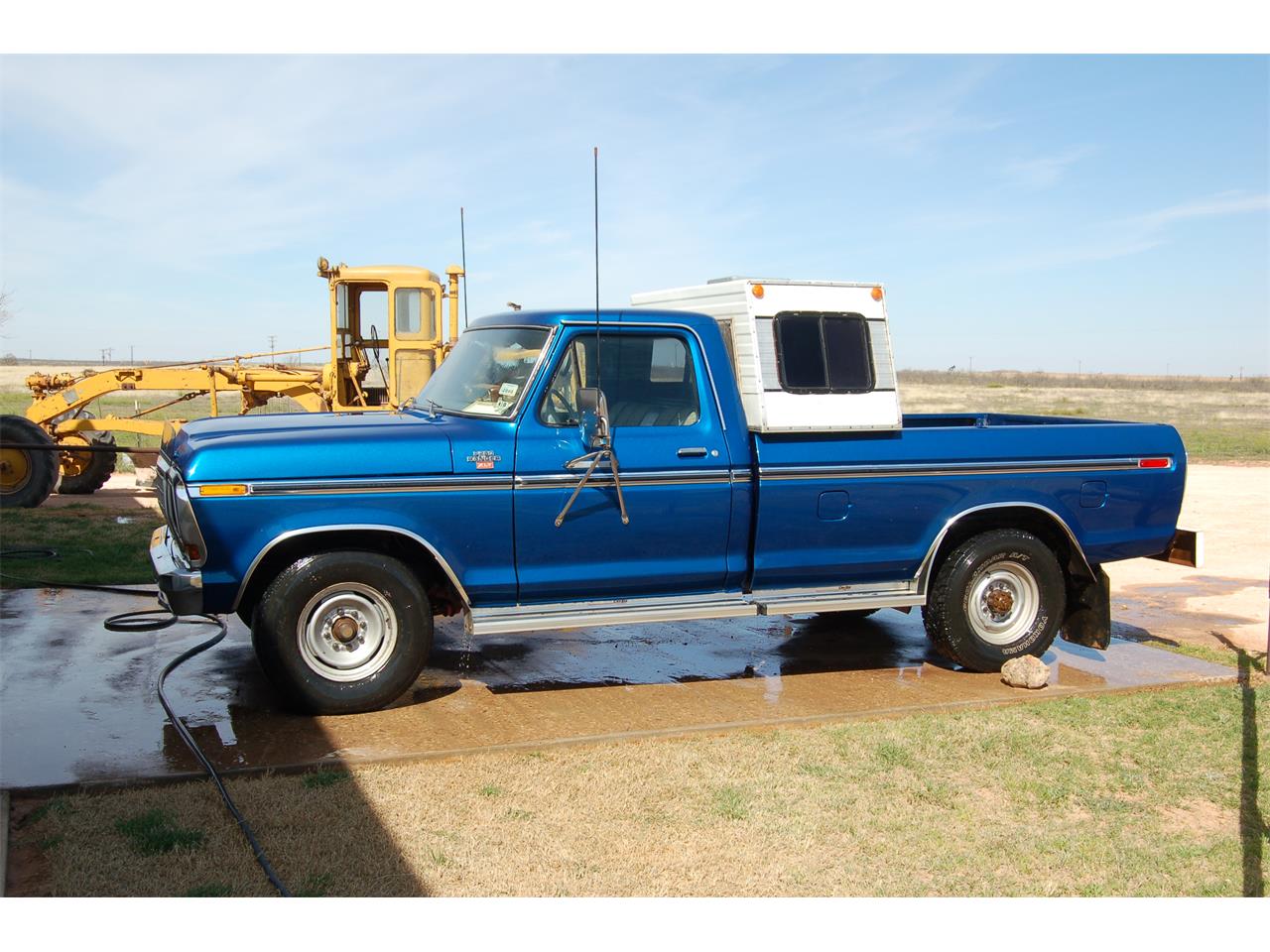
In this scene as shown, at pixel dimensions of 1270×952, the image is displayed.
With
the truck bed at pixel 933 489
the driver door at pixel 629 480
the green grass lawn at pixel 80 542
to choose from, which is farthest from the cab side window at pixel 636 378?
the green grass lawn at pixel 80 542

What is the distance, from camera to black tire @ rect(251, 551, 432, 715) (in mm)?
5844

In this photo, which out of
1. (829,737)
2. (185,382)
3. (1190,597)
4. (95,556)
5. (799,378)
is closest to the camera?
(829,737)

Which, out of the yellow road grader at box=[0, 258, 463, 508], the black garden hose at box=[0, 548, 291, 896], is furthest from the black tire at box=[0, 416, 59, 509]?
the black garden hose at box=[0, 548, 291, 896]

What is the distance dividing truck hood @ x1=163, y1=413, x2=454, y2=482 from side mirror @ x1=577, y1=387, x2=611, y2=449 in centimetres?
75

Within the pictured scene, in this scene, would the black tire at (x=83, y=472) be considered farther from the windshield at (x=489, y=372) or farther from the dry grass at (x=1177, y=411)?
the dry grass at (x=1177, y=411)

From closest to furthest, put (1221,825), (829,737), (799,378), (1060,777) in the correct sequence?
(1221,825) → (1060,777) → (829,737) → (799,378)

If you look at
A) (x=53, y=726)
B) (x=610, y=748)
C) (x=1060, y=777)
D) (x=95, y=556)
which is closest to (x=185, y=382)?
(x=95, y=556)

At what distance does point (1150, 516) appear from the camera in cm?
738

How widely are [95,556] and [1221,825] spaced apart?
974 cm

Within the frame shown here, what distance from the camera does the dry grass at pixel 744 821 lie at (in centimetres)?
422

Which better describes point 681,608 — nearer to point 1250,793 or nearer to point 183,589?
point 183,589

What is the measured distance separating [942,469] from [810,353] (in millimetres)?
1087

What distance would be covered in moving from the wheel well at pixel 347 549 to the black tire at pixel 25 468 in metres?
10.3

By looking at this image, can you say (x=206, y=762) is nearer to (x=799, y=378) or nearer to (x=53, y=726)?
(x=53, y=726)
